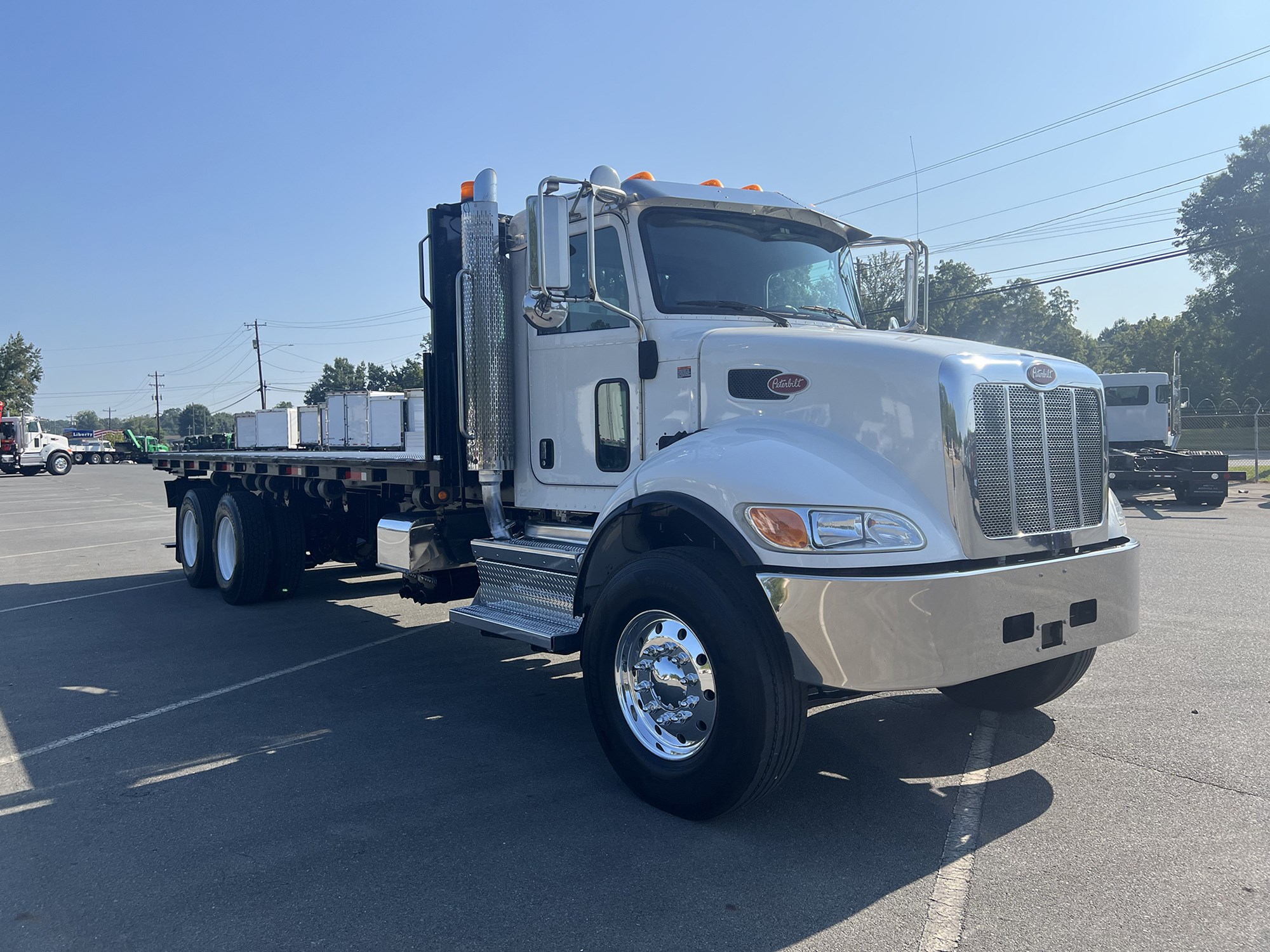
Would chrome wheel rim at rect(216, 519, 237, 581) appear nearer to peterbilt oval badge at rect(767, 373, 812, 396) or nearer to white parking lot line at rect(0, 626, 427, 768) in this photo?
white parking lot line at rect(0, 626, 427, 768)

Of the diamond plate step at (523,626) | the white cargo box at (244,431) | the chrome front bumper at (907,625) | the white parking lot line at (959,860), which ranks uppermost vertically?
the white cargo box at (244,431)

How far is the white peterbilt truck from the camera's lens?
3.55 meters

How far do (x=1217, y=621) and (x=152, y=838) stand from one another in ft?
23.9

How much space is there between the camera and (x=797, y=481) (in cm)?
365

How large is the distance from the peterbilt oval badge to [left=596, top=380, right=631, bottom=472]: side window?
40.1 inches

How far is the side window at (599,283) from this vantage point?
499 centimetres

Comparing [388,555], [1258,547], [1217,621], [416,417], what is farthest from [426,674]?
[1258,547]

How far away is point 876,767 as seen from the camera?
4.43 m

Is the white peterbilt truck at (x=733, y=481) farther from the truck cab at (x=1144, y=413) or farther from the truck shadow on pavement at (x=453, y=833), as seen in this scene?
the truck cab at (x=1144, y=413)

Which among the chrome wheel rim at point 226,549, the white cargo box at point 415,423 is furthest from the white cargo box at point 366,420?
the chrome wheel rim at point 226,549

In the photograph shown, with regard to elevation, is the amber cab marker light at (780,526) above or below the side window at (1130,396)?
below

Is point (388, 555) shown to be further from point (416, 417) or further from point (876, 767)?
point (876, 767)

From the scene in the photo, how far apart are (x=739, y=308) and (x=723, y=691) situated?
2122 millimetres

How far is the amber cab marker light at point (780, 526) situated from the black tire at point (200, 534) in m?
7.88
